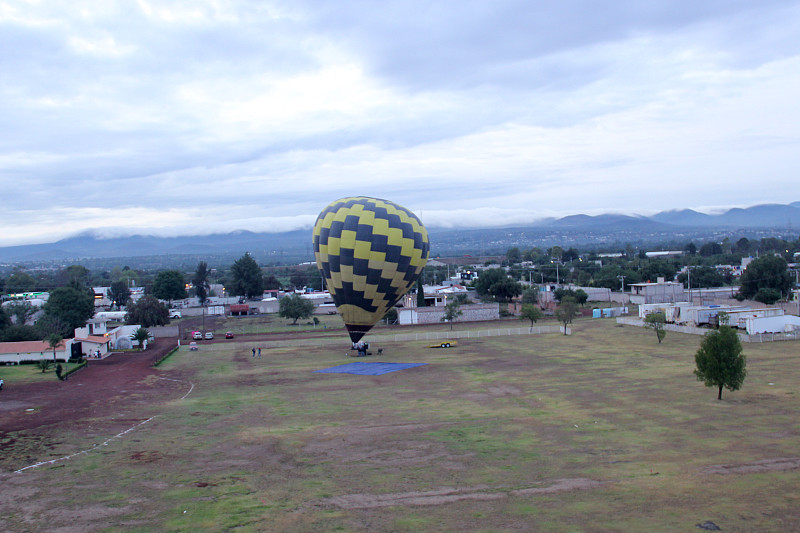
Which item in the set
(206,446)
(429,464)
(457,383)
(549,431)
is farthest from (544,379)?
(206,446)

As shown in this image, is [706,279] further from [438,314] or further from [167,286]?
[167,286]

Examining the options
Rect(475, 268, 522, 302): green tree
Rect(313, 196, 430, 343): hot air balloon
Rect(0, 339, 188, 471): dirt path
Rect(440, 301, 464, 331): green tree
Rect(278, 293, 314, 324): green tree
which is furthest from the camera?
Rect(475, 268, 522, 302): green tree

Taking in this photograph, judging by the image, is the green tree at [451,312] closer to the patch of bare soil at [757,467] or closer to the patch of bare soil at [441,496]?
the patch of bare soil at [757,467]

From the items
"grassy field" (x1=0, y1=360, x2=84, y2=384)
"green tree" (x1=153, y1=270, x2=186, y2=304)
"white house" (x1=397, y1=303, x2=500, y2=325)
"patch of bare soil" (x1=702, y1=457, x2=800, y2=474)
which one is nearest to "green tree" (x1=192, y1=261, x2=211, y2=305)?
"green tree" (x1=153, y1=270, x2=186, y2=304)

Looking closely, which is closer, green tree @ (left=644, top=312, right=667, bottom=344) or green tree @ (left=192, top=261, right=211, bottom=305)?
green tree @ (left=644, top=312, right=667, bottom=344)

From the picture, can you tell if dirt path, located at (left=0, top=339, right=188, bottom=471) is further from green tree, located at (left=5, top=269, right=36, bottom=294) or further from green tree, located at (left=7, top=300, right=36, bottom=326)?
green tree, located at (left=5, top=269, right=36, bottom=294)

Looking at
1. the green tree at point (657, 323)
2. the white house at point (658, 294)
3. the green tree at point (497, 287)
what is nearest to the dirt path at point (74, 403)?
the green tree at point (657, 323)

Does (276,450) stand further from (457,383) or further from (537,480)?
(457,383)

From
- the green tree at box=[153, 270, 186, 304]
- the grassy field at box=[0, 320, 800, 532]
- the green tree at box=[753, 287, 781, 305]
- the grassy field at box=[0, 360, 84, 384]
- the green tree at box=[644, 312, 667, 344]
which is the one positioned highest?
the green tree at box=[153, 270, 186, 304]
